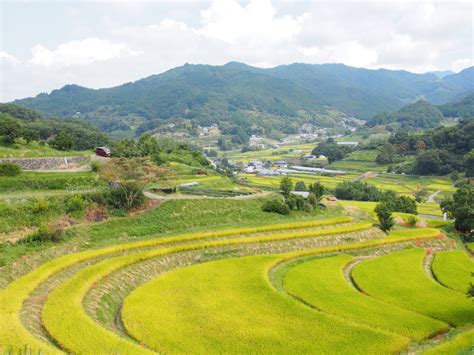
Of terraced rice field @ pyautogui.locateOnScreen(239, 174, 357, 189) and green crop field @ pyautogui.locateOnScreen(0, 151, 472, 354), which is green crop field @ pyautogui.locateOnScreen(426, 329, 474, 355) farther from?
terraced rice field @ pyautogui.locateOnScreen(239, 174, 357, 189)

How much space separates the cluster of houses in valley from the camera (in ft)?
373

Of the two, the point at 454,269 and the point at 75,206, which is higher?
the point at 75,206

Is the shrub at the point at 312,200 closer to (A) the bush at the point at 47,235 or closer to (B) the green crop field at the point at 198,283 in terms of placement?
(B) the green crop field at the point at 198,283

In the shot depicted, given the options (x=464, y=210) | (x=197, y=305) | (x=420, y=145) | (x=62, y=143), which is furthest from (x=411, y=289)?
(x=420, y=145)

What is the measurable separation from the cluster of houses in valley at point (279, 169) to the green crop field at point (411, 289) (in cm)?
8094

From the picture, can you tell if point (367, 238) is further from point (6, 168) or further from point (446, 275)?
point (6, 168)

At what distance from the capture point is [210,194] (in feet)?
156

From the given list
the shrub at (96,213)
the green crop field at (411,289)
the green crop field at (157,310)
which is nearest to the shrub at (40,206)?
the shrub at (96,213)

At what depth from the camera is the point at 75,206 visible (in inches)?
1323

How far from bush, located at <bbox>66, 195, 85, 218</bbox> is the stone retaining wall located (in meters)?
15.9

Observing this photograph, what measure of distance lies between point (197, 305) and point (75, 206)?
17.6 meters

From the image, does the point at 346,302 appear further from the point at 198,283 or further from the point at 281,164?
the point at 281,164

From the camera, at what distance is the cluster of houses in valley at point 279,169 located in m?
114

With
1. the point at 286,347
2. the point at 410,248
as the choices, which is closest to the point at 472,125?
the point at 410,248
